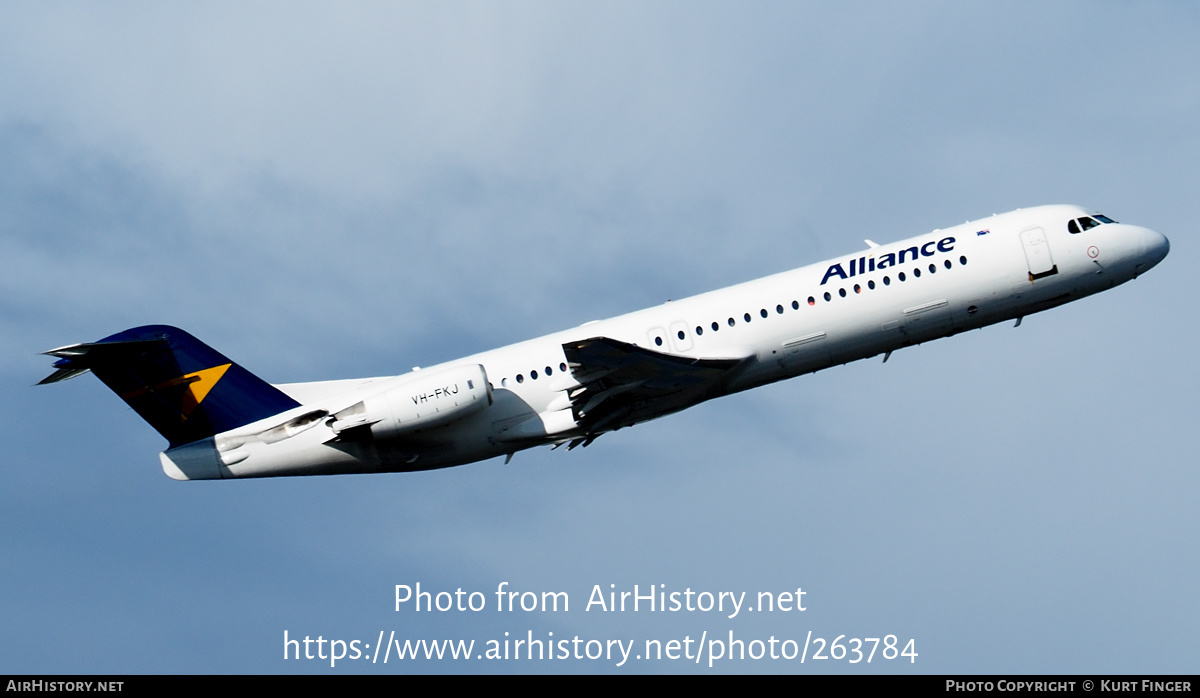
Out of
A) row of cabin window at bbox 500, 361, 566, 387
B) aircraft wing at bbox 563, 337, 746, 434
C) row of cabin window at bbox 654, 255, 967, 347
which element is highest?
row of cabin window at bbox 654, 255, 967, 347

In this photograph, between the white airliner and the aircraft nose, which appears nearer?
the white airliner

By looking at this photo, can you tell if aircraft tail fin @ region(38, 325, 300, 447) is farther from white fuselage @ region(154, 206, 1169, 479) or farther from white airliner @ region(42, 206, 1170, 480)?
white fuselage @ region(154, 206, 1169, 479)

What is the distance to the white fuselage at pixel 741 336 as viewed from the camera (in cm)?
3209

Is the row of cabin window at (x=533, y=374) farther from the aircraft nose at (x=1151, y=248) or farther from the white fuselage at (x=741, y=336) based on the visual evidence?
the aircraft nose at (x=1151, y=248)

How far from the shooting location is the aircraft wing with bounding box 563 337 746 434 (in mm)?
30656

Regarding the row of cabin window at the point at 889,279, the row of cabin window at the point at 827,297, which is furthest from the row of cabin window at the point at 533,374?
the row of cabin window at the point at 889,279

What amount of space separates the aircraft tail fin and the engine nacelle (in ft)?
11.6

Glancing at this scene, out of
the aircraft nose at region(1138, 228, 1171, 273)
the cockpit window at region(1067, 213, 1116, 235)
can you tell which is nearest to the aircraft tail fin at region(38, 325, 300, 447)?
the cockpit window at region(1067, 213, 1116, 235)

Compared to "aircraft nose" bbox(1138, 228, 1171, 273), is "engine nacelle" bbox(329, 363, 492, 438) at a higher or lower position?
lower

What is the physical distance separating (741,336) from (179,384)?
1539cm

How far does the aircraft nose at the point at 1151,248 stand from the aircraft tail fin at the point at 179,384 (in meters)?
24.1

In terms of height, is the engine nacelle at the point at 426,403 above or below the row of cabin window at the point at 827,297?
below

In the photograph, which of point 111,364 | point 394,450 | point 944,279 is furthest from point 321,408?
point 944,279

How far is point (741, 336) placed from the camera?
3216cm
